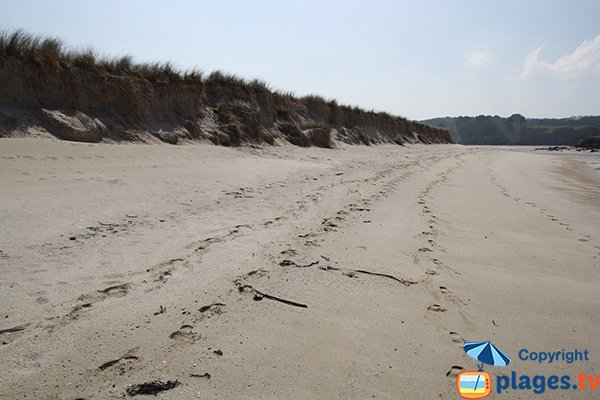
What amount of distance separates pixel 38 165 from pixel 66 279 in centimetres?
359

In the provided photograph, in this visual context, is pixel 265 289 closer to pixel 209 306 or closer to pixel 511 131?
pixel 209 306

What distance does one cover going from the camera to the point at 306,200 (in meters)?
5.44

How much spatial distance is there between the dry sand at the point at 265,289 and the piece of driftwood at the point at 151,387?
3 cm

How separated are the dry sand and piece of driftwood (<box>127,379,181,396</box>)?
0.03 m

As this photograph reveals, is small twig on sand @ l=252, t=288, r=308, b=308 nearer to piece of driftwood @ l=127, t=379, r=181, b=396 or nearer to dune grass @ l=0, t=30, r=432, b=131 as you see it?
piece of driftwood @ l=127, t=379, r=181, b=396

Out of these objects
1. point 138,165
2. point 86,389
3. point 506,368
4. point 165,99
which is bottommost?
point 506,368

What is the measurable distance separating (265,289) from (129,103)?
853cm

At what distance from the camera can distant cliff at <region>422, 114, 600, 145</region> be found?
60625mm

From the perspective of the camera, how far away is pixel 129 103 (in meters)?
9.45

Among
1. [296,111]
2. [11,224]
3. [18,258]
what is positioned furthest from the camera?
[296,111]

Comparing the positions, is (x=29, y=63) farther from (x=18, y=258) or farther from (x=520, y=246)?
(x=520, y=246)

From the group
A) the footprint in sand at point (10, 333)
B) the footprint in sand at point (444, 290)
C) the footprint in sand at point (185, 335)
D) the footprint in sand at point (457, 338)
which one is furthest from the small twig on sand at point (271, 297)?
the footprint in sand at point (10, 333)

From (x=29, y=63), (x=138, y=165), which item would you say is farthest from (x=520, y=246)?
(x=29, y=63)

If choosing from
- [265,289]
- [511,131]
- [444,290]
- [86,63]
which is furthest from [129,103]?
[511,131]
